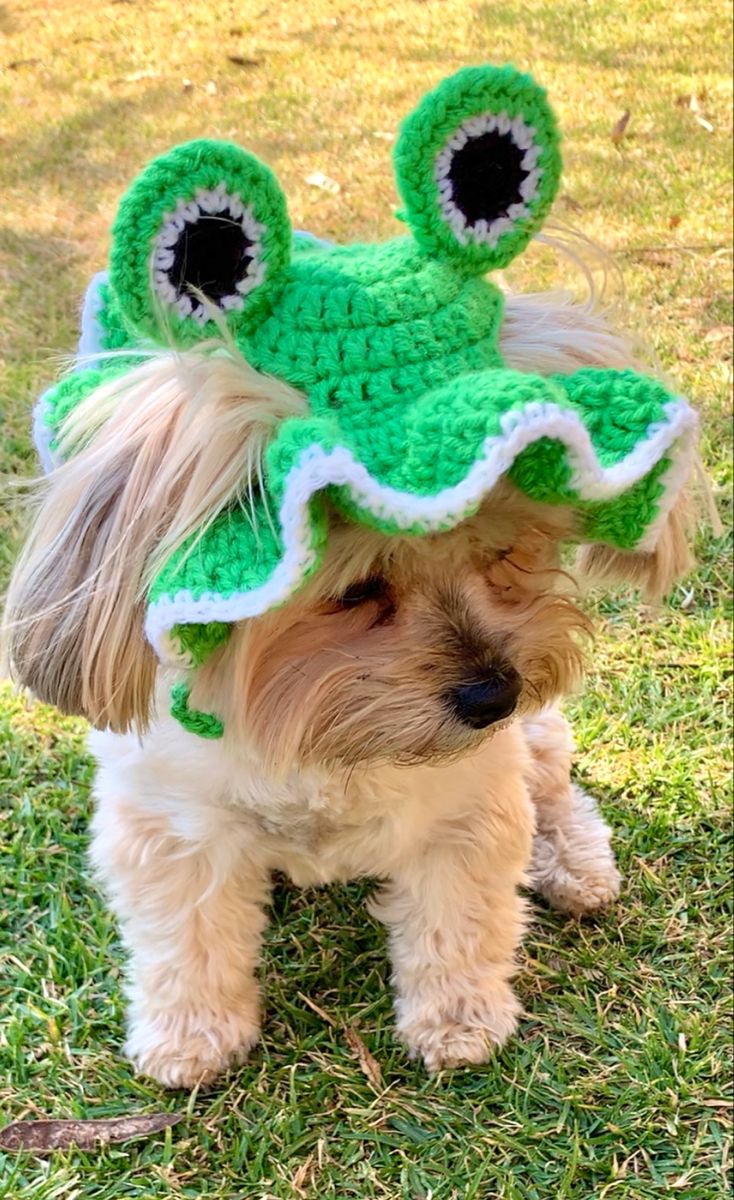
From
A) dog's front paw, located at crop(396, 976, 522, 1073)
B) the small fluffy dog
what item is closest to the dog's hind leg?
the small fluffy dog

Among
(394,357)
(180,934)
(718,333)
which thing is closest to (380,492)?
(394,357)

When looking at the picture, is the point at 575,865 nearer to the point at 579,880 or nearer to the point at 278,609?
the point at 579,880

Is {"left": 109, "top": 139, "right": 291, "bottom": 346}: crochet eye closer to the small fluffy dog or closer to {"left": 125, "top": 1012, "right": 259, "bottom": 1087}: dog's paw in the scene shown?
the small fluffy dog

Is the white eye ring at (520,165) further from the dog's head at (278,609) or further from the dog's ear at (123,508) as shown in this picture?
the dog's ear at (123,508)

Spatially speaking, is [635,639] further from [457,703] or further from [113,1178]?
[113,1178]

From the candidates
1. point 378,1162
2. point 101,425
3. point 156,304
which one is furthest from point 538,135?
point 378,1162

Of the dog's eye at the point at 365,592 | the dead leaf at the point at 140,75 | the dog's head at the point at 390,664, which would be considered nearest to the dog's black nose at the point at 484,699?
the dog's head at the point at 390,664
